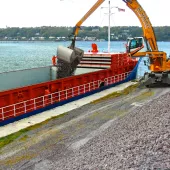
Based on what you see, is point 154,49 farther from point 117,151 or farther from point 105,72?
point 117,151

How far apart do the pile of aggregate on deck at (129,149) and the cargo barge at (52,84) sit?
6.51 m

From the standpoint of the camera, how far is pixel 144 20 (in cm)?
2545

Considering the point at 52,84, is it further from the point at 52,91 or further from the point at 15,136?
the point at 15,136

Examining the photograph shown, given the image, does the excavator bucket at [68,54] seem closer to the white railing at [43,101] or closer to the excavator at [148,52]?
the excavator at [148,52]

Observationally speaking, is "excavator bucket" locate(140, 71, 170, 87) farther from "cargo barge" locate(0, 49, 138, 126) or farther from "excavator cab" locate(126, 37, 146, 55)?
"cargo barge" locate(0, 49, 138, 126)

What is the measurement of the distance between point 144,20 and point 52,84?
33.8 feet

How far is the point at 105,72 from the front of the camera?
86.9 feet

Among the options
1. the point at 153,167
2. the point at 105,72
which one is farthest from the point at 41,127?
the point at 105,72

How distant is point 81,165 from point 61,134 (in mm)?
4497

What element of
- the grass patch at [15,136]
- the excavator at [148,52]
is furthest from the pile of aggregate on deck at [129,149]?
the excavator at [148,52]

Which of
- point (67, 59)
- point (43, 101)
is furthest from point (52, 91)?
point (67, 59)

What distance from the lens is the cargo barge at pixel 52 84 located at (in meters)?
16.9

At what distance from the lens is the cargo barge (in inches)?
664

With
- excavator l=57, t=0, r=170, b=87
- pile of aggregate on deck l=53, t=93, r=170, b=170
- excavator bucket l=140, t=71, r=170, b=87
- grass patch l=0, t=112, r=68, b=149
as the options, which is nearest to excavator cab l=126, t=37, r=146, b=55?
excavator l=57, t=0, r=170, b=87
